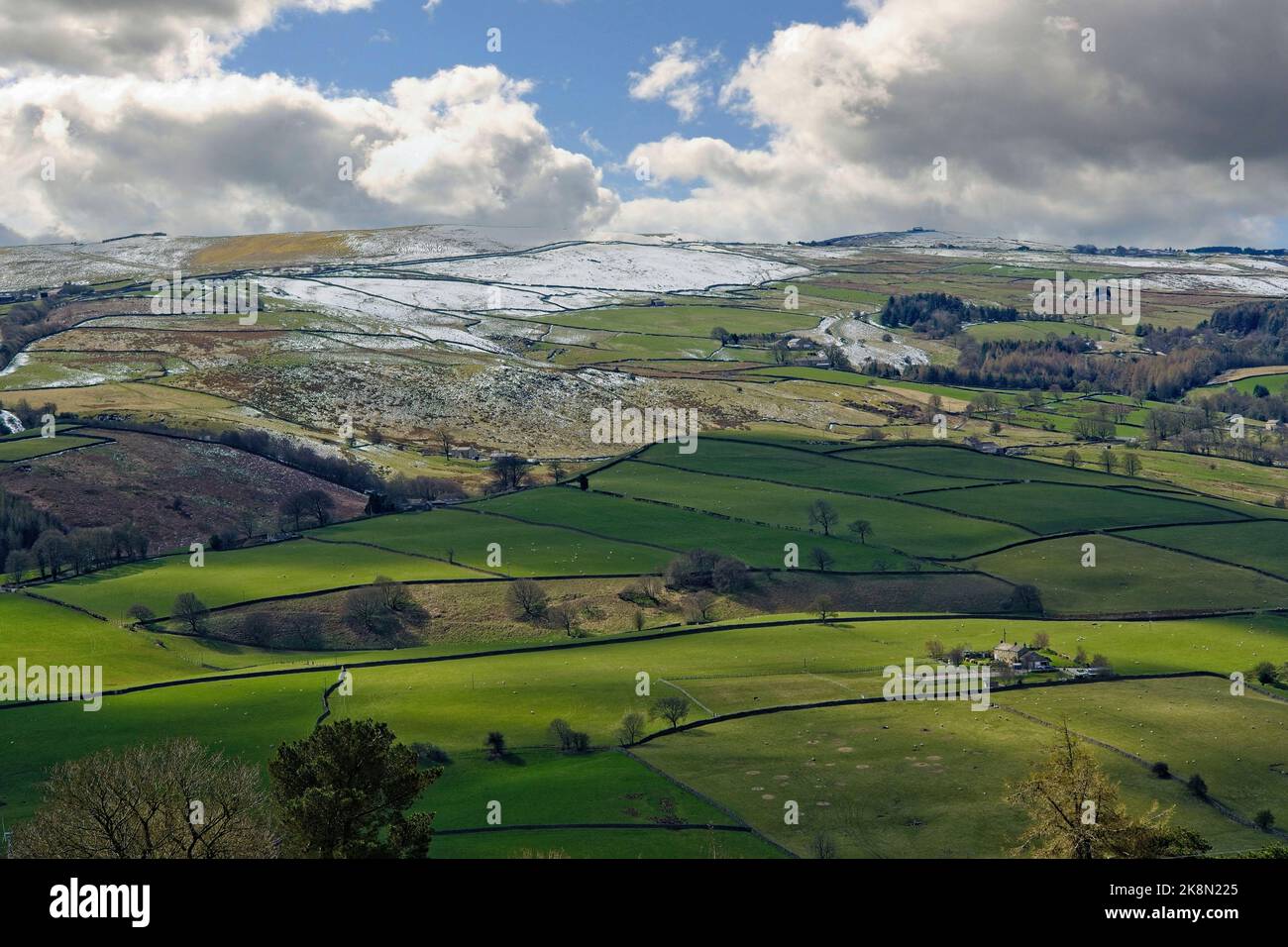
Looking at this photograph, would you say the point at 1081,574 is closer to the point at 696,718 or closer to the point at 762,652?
the point at 762,652

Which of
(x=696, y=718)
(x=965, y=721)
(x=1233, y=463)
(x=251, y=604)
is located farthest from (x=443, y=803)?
(x=1233, y=463)

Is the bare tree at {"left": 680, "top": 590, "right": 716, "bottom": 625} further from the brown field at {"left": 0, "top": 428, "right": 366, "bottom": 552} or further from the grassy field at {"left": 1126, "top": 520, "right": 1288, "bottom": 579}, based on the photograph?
the brown field at {"left": 0, "top": 428, "right": 366, "bottom": 552}

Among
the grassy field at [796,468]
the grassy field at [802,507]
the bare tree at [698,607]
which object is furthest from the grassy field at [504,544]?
the grassy field at [796,468]

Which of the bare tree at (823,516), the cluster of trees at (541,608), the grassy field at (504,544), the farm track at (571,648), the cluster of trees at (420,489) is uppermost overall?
the cluster of trees at (420,489)

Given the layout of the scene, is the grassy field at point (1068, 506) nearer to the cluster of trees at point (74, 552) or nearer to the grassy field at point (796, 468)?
the grassy field at point (796, 468)

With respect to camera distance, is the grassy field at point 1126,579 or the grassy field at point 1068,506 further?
the grassy field at point 1068,506

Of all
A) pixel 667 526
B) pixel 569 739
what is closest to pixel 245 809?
pixel 569 739

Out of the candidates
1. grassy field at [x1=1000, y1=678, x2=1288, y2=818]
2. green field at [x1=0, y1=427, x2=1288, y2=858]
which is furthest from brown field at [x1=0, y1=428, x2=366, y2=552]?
grassy field at [x1=1000, y1=678, x2=1288, y2=818]

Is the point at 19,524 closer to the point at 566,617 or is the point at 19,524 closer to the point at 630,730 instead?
the point at 566,617
